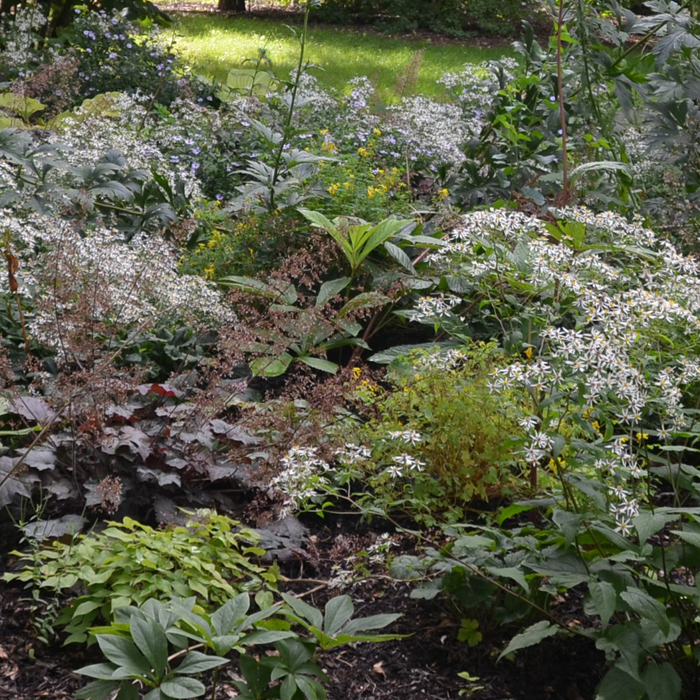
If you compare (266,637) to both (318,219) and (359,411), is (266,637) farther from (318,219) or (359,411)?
(318,219)

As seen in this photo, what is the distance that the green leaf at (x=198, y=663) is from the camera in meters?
1.82

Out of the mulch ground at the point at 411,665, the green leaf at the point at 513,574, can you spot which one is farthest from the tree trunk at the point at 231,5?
the green leaf at the point at 513,574

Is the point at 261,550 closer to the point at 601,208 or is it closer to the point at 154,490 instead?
the point at 154,490

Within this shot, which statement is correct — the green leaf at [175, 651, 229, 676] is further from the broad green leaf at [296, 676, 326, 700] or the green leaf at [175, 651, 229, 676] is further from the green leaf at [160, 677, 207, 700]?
the broad green leaf at [296, 676, 326, 700]

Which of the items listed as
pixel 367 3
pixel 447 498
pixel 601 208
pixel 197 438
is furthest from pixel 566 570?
pixel 367 3

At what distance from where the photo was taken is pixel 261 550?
263cm

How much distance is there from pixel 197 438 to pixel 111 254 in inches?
44.3

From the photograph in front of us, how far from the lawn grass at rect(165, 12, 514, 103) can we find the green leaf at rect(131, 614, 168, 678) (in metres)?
8.68

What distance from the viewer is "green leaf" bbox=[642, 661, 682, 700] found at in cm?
193

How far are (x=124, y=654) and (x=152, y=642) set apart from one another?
0.23 feet

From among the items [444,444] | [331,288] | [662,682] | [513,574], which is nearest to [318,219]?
[331,288]

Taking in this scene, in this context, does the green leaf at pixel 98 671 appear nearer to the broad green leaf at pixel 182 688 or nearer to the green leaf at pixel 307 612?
the broad green leaf at pixel 182 688

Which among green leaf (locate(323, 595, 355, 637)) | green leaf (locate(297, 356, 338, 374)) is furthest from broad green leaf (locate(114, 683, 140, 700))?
green leaf (locate(297, 356, 338, 374))

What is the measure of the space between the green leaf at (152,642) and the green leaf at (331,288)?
2.39 m
